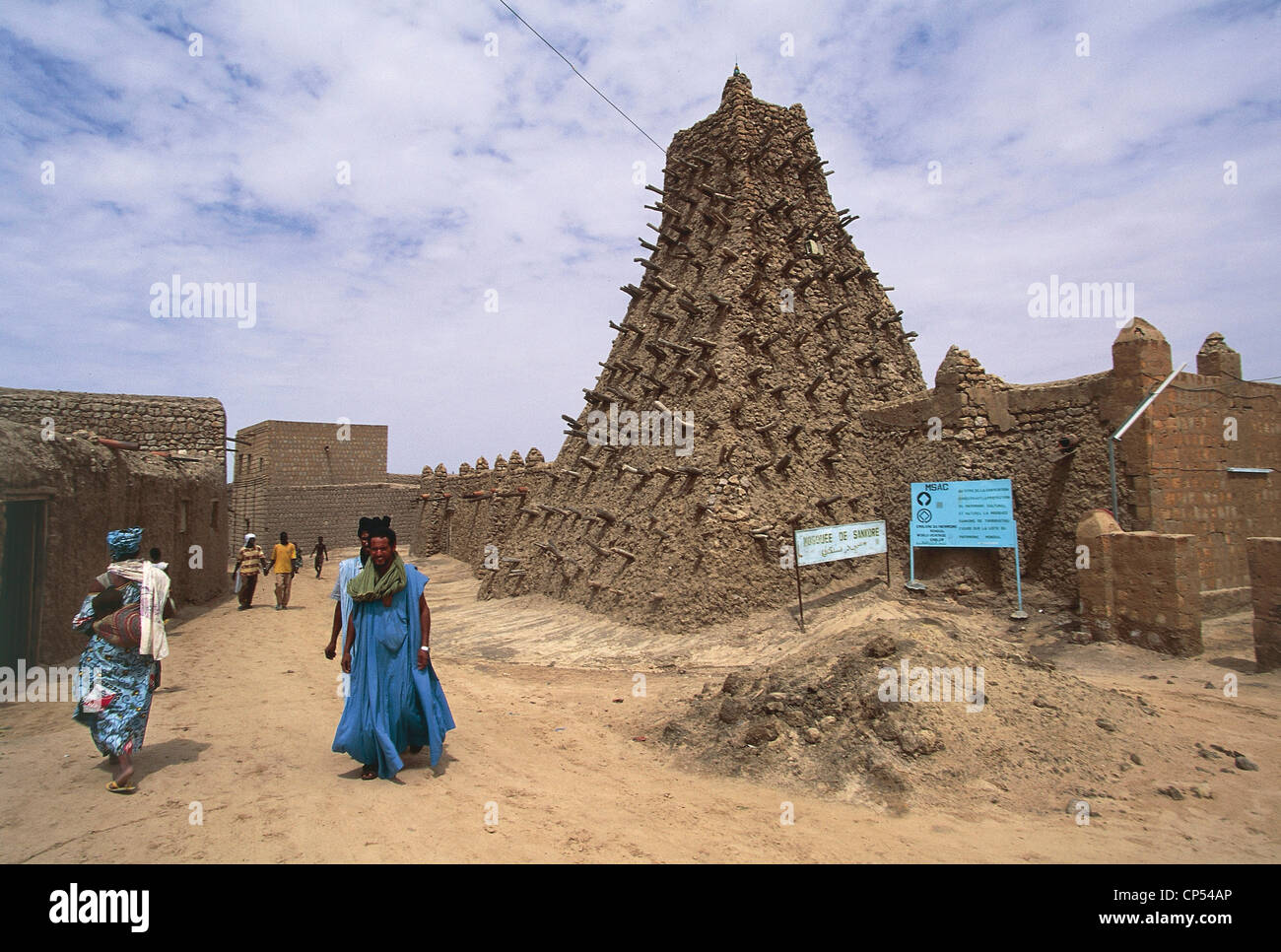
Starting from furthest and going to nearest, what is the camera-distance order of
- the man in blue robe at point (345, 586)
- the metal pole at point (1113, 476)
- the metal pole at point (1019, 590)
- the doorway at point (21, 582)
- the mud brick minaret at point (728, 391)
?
the mud brick minaret at point (728, 391), the metal pole at point (1019, 590), the metal pole at point (1113, 476), the doorway at point (21, 582), the man in blue robe at point (345, 586)

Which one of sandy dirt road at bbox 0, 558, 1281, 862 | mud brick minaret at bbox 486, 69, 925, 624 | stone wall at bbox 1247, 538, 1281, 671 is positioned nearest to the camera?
sandy dirt road at bbox 0, 558, 1281, 862

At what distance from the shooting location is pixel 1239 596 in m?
9.80

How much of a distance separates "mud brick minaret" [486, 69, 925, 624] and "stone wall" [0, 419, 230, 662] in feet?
20.0

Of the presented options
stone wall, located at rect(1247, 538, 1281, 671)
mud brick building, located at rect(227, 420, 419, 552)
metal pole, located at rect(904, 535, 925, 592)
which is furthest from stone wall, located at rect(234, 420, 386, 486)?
stone wall, located at rect(1247, 538, 1281, 671)

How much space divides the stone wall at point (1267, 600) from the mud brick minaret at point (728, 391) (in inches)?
211

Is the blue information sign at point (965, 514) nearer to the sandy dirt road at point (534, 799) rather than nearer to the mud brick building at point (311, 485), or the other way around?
the sandy dirt road at point (534, 799)

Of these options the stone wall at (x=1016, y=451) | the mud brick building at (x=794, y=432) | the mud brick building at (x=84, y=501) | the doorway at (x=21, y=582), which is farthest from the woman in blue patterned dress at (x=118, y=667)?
the stone wall at (x=1016, y=451)

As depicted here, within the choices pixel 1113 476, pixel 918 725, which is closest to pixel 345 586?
pixel 918 725

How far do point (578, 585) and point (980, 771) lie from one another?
837cm

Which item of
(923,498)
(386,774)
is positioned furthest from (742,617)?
(386,774)

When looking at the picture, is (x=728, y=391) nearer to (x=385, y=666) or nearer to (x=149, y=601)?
(x=385, y=666)

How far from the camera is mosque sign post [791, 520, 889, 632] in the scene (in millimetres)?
9531

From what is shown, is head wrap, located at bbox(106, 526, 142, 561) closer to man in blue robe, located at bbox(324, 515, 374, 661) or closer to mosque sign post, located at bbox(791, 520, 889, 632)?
man in blue robe, located at bbox(324, 515, 374, 661)

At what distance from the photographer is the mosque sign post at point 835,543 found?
31.3 feet
